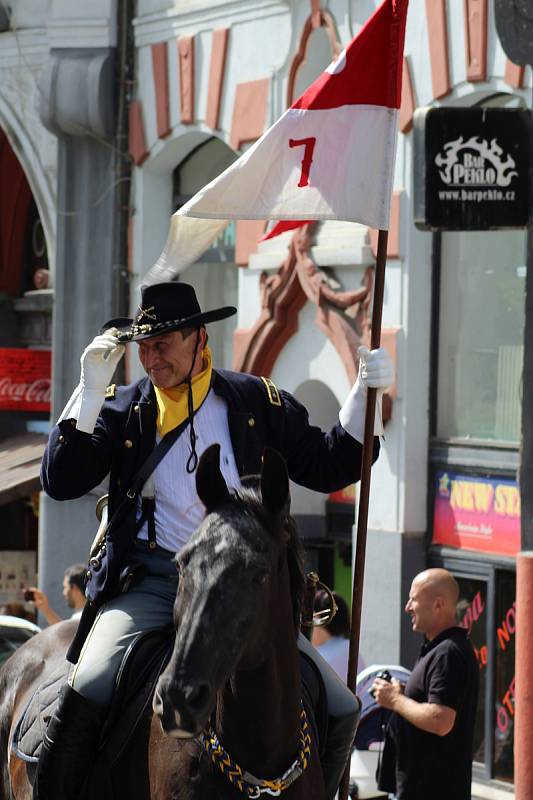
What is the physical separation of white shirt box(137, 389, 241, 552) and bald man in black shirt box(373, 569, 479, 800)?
2.36 m

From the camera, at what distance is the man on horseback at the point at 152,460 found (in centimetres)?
589

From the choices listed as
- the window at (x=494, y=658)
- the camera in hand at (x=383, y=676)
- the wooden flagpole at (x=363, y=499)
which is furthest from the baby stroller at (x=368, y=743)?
the window at (x=494, y=658)

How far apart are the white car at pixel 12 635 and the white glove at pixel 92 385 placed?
4620mm

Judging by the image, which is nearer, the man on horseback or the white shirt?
the man on horseback

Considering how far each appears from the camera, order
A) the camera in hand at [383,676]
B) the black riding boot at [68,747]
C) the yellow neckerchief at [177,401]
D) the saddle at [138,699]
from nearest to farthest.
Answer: the saddle at [138,699], the black riding boot at [68,747], the yellow neckerchief at [177,401], the camera in hand at [383,676]

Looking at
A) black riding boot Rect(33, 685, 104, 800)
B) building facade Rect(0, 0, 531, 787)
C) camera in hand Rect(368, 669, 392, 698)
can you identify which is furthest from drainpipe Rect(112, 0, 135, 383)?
black riding boot Rect(33, 685, 104, 800)

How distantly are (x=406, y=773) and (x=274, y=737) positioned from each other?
3.14 m

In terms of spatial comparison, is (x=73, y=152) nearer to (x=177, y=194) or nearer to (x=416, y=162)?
(x=177, y=194)

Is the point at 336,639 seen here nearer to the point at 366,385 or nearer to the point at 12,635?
the point at 12,635

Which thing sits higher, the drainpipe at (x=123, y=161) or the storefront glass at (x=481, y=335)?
the drainpipe at (x=123, y=161)

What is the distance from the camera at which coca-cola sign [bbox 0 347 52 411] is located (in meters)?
19.4

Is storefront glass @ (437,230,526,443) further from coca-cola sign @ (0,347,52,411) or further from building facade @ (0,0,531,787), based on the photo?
coca-cola sign @ (0,347,52,411)

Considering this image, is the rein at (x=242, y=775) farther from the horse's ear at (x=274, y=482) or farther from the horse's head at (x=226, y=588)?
the horse's ear at (x=274, y=482)

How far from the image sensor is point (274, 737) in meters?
5.19
